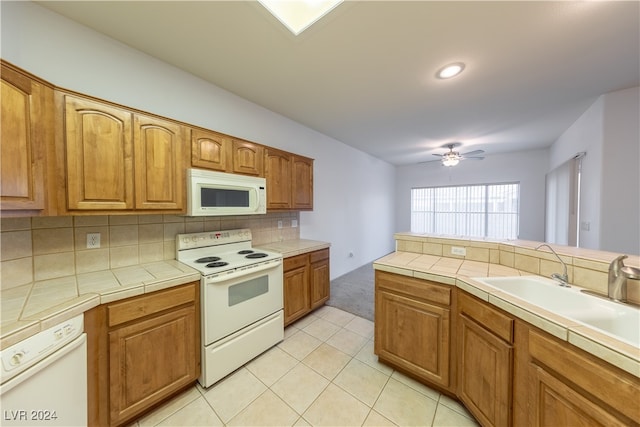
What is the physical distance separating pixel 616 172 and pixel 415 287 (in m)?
2.66

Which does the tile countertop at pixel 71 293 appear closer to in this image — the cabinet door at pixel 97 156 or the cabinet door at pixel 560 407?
the cabinet door at pixel 97 156

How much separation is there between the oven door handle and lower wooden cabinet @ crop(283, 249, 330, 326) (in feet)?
0.87

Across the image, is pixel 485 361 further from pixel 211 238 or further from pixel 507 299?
pixel 211 238

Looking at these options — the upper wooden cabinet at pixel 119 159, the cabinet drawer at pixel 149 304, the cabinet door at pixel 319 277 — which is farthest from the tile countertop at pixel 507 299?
the upper wooden cabinet at pixel 119 159

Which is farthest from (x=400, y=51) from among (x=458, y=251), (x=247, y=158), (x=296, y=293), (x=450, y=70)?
(x=296, y=293)

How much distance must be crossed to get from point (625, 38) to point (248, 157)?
3111mm

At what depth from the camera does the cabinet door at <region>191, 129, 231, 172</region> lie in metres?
1.83

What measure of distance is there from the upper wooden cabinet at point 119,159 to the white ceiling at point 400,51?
26.6 inches

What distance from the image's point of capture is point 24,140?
1.08 meters

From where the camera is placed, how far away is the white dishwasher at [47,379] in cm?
82

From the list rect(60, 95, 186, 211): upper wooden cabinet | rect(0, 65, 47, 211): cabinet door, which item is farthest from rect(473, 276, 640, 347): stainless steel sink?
rect(0, 65, 47, 211): cabinet door

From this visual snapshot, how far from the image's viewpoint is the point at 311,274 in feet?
8.70

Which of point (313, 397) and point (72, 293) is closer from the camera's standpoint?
point (72, 293)

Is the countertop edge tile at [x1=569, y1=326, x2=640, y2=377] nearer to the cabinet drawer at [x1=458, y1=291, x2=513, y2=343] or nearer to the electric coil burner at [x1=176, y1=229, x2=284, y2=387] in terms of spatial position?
the cabinet drawer at [x1=458, y1=291, x2=513, y2=343]
